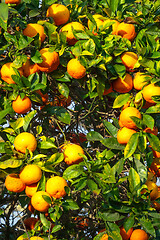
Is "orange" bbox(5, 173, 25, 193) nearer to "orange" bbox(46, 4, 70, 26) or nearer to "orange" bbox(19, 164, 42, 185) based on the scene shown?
"orange" bbox(19, 164, 42, 185)

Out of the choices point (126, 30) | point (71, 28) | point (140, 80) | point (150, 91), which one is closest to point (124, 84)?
point (140, 80)

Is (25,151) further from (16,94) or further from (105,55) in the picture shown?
(105,55)

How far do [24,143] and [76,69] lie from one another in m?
0.48

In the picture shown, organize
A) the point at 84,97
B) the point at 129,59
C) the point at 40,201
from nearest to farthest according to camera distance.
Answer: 1. the point at 40,201
2. the point at 129,59
3. the point at 84,97

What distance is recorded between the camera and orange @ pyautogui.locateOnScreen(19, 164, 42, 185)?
180 centimetres

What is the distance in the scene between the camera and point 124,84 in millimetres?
2033

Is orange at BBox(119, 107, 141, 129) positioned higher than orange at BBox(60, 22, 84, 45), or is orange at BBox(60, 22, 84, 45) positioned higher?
orange at BBox(60, 22, 84, 45)

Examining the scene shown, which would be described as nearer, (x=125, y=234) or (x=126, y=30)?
(x=125, y=234)

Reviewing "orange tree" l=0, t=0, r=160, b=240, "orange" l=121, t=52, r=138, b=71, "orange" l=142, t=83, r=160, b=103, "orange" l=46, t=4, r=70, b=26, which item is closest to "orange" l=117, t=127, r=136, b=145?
"orange tree" l=0, t=0, r=160, b=240

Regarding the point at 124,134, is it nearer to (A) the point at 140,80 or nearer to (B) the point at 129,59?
(A) the point at 140,80

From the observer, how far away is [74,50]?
77.0 inches

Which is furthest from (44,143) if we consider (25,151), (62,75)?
(62,75)

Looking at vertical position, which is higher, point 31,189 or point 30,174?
point 30,174

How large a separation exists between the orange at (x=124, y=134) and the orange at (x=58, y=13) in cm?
72
